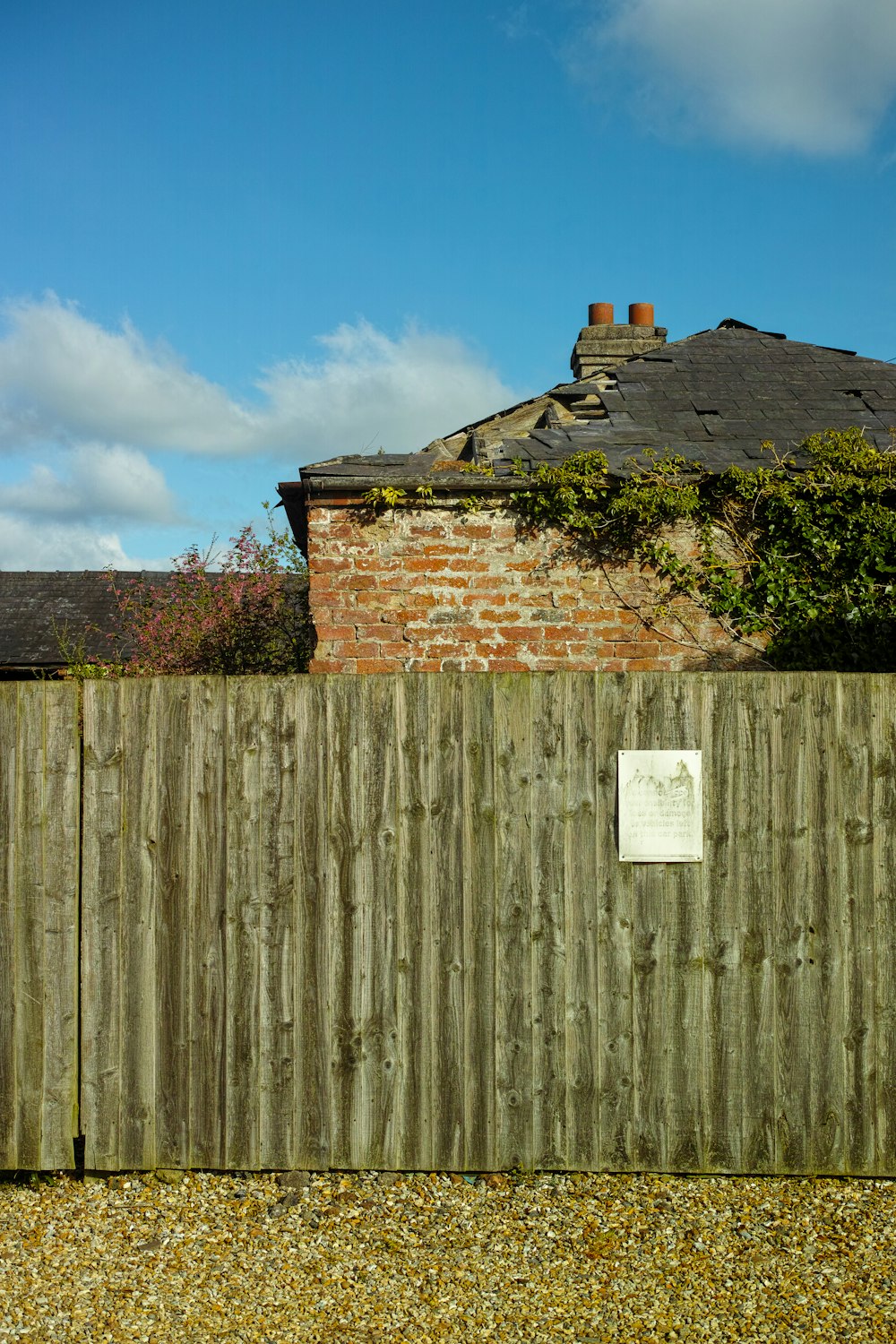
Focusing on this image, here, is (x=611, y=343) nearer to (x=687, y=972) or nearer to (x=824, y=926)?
(x=824, y=926)

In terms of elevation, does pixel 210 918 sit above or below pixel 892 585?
below

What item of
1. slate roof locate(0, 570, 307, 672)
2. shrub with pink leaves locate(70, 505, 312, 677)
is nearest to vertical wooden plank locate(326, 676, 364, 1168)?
shrub with pink leaves locate(70, 505, 312, 677)

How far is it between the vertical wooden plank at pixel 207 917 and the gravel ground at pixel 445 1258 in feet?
0.84

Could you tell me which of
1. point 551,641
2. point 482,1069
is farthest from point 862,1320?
point 551,641

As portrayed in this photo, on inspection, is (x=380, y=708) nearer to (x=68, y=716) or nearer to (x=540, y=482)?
(x=68, y=716)

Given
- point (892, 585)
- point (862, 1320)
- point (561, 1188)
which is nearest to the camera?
point (862, 1320)

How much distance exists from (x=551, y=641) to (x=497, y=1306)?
4.16 m

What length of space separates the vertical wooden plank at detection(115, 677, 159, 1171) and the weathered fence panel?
20cm

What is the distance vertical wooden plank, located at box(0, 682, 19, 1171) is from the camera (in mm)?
4191

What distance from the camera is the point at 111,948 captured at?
4.21 meters

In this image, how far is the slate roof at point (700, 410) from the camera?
703cm

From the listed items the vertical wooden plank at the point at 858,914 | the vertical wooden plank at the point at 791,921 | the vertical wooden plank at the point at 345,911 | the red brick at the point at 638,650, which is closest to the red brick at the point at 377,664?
the red brick at the point at 638,650

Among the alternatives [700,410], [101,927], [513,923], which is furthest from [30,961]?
[700,410]

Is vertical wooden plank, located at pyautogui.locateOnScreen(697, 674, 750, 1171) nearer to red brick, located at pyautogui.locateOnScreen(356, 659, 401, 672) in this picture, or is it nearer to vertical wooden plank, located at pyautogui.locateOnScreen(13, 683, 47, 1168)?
vertical wooden plank, located at pyautogui.locateOnScreen(13, 683, 47, 1168)
